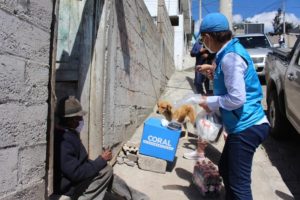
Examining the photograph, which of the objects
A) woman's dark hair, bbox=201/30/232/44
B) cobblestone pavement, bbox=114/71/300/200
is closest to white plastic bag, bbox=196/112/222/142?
cobblestone pavement, bbox=114/71/300/200

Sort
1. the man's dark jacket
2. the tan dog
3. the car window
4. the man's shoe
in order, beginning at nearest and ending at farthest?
the man's dark jacket < the man's shoe < the tan dog < the car window

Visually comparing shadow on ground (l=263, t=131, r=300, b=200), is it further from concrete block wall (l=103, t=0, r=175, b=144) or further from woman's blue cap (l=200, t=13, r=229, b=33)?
woman's blue cap (l=200, t=13, r=229, b=33)

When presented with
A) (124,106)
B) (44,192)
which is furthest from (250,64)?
(124,106)

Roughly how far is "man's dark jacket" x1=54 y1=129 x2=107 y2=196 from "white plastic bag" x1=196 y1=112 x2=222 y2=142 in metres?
1.24

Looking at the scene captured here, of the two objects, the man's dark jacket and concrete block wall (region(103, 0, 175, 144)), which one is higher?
concrete block wall (region(103, 0, 175, 144))

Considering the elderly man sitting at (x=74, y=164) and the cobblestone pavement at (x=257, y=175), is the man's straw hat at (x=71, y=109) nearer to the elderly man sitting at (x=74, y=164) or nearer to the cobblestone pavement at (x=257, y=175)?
the elderly man sitting at (x=74, y=164)

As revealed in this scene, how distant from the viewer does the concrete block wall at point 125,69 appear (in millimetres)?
4523

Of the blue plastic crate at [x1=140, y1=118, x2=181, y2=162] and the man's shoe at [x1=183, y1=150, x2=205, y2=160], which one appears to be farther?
the man's shoe at [x1=183, y1=150, x2=205, y2=160]

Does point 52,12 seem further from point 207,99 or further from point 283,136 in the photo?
point 283,136

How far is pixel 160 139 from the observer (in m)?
4.78

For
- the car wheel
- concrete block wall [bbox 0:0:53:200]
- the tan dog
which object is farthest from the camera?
the tan dog

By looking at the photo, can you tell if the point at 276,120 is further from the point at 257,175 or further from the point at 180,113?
the point at 180,113

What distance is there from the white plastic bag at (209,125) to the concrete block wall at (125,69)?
1.13m

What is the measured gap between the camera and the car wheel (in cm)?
589
